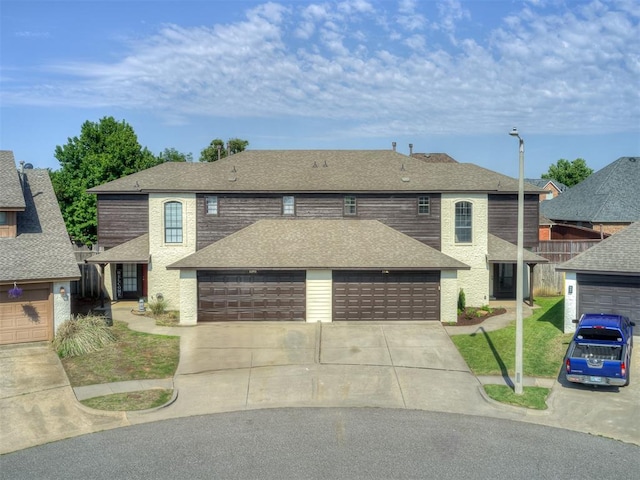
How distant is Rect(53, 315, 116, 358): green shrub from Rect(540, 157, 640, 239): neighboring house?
3002cm

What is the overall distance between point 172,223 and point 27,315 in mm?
8657

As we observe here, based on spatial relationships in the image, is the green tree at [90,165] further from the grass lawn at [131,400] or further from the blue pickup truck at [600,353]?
the blue pickup truck at [600,353]

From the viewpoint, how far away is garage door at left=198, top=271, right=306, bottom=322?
84.6 ft

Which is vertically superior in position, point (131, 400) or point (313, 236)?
point (313, 236)

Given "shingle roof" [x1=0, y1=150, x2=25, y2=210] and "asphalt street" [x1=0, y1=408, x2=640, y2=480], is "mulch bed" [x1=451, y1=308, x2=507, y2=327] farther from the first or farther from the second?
"shingle roof" [x1=0, y1=150, x2=25, y2=210]

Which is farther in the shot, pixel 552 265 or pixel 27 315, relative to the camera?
pixel 552 265

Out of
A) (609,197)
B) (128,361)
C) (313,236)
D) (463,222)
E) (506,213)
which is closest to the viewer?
(128,361)

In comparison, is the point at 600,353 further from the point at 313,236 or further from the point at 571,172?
the point at 571,172

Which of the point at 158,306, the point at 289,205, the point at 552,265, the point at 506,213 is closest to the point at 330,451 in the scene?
the point at 158,306

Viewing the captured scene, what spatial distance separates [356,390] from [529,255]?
15.0 meters

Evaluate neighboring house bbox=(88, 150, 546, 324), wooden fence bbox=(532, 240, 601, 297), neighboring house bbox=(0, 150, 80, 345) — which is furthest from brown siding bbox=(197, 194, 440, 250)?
neighboring house bbox=(0, 150, 80, 345)

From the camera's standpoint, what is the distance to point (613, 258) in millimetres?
22484

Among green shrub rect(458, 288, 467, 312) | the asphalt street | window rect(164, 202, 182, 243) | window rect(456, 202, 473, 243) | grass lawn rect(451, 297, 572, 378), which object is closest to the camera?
the asphalt street

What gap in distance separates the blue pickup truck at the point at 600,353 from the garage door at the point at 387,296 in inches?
301
